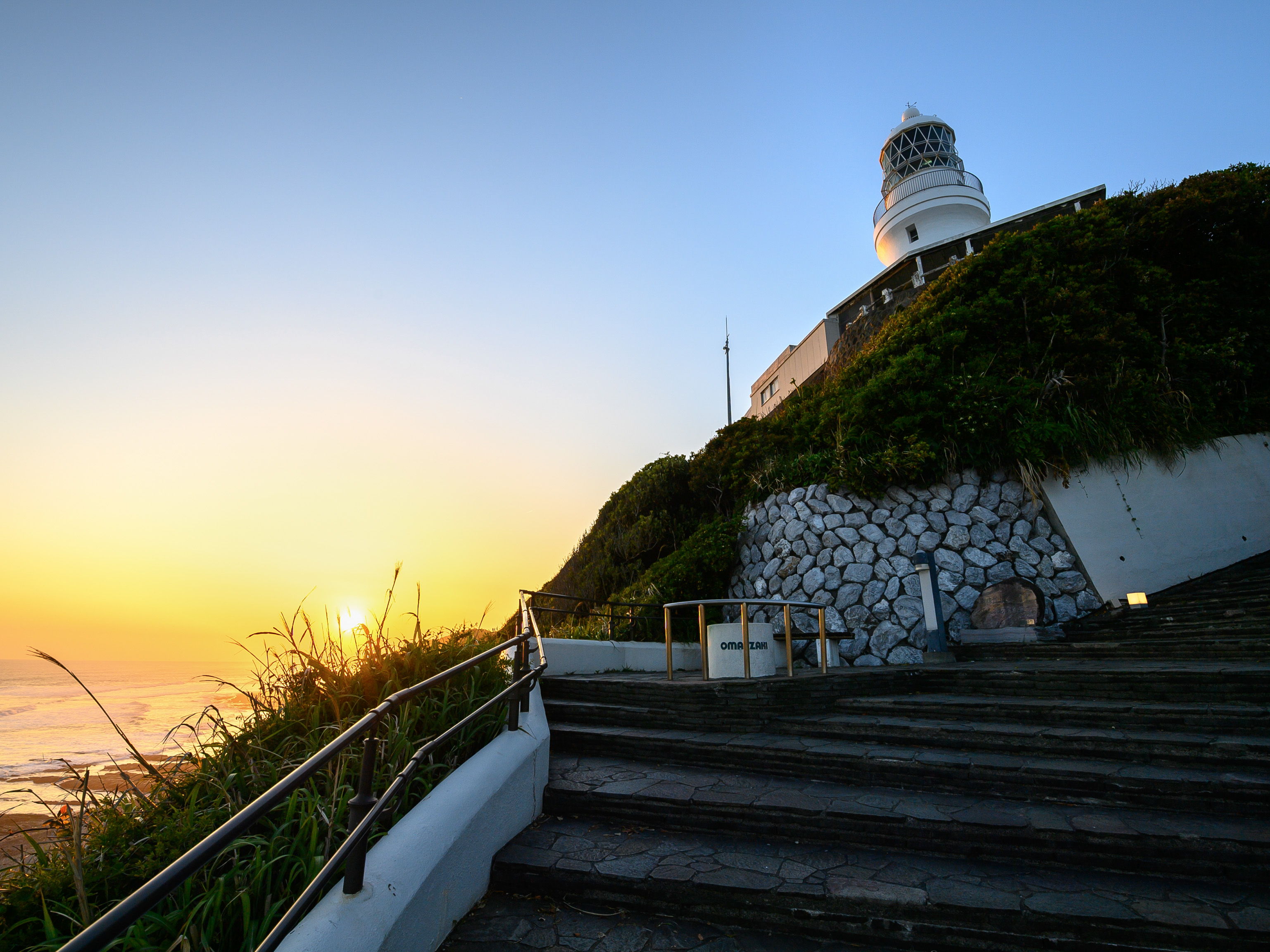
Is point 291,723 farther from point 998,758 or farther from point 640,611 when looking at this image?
point 640,611

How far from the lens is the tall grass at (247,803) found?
225cm

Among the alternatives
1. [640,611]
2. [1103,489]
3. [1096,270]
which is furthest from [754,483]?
[1096,270]

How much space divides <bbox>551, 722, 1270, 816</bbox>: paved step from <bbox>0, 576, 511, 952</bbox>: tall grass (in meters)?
1.40

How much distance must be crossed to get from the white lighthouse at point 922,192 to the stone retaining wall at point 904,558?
1651 centimetres

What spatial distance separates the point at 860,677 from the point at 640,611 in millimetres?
5211

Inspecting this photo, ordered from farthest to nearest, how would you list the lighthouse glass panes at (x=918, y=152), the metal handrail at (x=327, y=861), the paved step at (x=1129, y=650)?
the lighthouse glass panes at (x=918, y=152) < the paved step at (x=1129, y=650) < the metal handrail at (x=327, y=861)

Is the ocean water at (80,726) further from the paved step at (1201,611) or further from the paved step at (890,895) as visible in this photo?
the paved step at (1201,611)

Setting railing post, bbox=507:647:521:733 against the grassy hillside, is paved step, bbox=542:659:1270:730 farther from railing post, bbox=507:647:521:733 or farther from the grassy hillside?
the grassy hillside

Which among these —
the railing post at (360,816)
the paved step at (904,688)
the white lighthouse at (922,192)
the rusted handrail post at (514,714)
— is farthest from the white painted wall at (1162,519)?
the white lighthouse at (922,192)

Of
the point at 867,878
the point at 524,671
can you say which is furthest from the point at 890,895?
the point at 524,671

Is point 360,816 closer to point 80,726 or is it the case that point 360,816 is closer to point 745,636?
point 745,636

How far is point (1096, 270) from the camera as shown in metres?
11.3

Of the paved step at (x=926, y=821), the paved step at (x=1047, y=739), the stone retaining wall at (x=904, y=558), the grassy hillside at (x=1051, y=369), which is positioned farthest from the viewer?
the grassy hillside at (x=1051, y=369)

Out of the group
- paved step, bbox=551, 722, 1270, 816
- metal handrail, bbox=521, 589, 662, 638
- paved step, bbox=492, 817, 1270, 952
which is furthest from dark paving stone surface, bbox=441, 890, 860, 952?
metal handrail, bbox=521, 589, 662, 638
